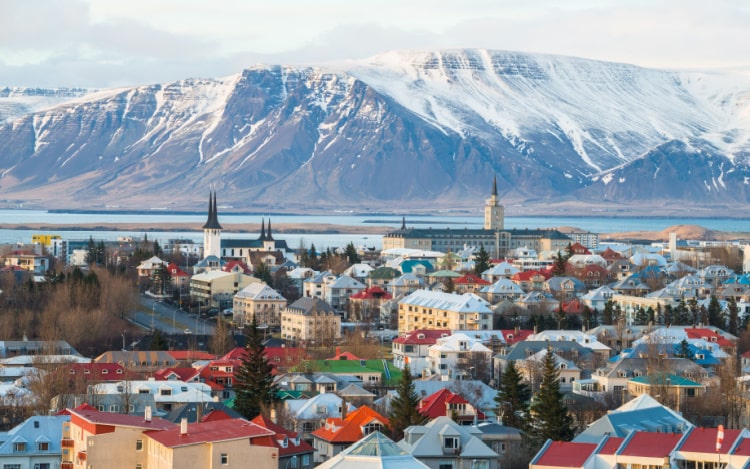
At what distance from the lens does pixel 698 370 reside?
5628cm

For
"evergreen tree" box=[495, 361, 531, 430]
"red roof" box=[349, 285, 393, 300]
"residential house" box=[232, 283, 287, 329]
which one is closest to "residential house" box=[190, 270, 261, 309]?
"residential house" box=[232, 283, 287, 329]

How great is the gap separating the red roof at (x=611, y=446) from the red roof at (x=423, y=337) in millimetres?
31942

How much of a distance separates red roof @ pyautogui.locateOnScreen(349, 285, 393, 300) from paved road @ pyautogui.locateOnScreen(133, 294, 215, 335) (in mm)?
9327

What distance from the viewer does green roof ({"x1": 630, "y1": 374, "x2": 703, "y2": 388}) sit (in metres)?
51.2

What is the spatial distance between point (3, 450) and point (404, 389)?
9.65m

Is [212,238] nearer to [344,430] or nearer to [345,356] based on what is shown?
[345,356]

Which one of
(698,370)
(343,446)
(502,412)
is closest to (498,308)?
(698,370)

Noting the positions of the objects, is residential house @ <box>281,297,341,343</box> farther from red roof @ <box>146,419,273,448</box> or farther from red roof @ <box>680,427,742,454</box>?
red roof @ <box>680,427,742,454</box>

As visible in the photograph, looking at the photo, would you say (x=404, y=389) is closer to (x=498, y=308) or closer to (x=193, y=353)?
(x=193, y=353)

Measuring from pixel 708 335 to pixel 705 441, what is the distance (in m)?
33.6

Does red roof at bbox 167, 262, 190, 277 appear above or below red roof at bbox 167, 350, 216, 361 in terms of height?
below

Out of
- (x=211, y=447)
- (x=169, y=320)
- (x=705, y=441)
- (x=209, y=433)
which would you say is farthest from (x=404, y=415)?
(x=169, y=320)

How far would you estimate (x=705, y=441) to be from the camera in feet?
117

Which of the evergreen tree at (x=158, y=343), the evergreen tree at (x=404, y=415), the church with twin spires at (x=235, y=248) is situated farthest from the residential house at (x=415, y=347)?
the church with twin spires at (x=235, y=248)
